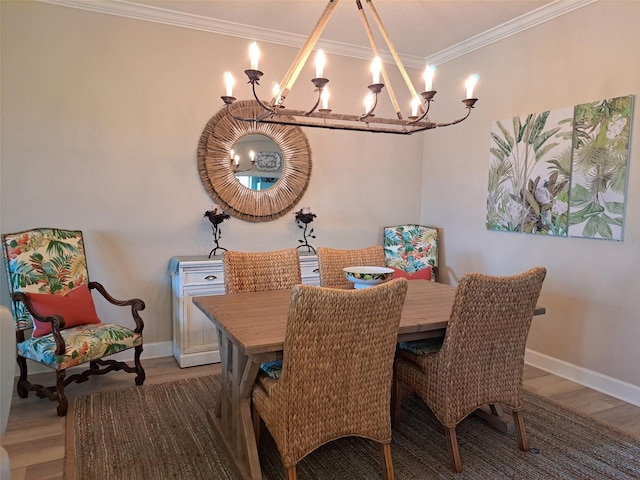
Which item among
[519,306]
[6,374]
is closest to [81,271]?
[6,374]

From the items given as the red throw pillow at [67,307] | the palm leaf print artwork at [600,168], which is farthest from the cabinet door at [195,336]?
the palm leaf print artwork at [600,168]

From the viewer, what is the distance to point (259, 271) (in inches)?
108

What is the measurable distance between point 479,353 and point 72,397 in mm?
2469

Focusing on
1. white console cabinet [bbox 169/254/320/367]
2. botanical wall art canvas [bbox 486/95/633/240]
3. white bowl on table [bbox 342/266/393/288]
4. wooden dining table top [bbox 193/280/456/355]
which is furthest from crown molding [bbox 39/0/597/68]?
white bowl on table [bbox 342/266/393/288]

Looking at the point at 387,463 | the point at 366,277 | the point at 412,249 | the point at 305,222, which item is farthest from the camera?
the point at 412,249

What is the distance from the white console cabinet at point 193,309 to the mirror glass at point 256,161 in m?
0.78

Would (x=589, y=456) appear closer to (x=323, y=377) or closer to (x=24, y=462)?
(x=323, y=377)

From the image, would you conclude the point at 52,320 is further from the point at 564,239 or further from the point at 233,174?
the point at 564,239

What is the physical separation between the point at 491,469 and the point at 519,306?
0.79m

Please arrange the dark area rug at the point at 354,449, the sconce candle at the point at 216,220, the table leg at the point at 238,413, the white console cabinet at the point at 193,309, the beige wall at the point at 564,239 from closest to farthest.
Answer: the table leg at the point at 238,413, the dark area rug at the point at 354,449, the beige wall at the point at 564,239, the white console cabinet at the point at 193,309, the sconce candle at the point at 216,220

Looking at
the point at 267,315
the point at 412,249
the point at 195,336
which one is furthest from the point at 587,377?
the point at 195,336

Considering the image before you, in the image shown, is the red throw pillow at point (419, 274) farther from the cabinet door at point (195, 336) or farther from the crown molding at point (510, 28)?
the crown molding at point (510, 28)

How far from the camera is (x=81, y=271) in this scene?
3178 mm

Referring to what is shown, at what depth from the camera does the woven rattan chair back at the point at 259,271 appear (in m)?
2.66
